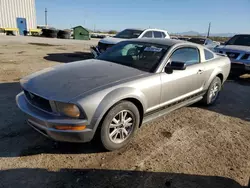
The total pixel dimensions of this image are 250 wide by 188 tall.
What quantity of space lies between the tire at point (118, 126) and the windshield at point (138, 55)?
2.65 feet

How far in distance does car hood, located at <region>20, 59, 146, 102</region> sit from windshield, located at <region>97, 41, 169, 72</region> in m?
0.20

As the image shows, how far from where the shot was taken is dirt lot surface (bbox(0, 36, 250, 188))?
2.39m

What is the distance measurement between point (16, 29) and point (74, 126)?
105 feet

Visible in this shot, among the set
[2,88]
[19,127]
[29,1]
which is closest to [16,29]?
[29,1]

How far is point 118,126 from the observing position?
2896 mm

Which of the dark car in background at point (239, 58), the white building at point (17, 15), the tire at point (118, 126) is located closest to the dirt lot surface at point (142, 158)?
the tire at point (118, 126)

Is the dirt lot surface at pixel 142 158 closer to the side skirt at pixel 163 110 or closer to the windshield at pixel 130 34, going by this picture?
the side skirt at pixel 163 110

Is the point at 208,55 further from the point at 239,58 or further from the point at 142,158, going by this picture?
the point at 239,58

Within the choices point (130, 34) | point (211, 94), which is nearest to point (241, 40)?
point (130, 34)

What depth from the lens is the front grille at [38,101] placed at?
2573 mm

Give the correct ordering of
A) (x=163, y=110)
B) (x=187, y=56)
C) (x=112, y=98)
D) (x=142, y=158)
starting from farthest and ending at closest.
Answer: (x=187, y=56) → (x=163, y=110) → (x=142, y=158) → (x=112, y=98)

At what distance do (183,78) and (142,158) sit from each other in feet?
5.54

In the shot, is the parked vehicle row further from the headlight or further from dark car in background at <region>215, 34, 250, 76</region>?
the headlight

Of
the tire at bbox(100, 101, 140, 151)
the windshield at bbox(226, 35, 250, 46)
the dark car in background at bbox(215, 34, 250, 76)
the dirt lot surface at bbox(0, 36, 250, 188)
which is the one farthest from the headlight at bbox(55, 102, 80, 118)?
the windshield at bbox(226, 35, 250, 46)
